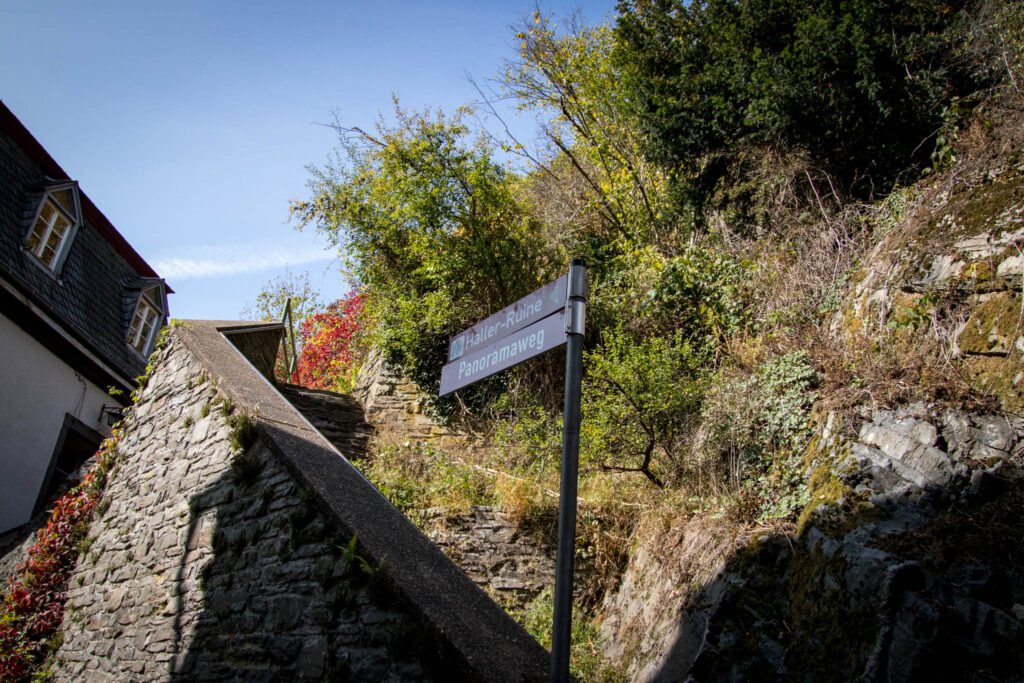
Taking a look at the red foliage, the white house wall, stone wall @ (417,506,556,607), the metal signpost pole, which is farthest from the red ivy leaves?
the red foliage

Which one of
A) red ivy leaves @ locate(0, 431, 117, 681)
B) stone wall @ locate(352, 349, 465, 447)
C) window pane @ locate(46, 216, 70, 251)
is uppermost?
window pane @ locate(46, 216, 70, 251)

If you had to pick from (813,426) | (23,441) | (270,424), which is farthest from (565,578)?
(23,441)

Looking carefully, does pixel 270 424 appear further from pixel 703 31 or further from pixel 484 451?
pixel 703 31

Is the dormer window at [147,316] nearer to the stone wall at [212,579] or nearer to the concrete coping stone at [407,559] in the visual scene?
the stone wall at [212,579]

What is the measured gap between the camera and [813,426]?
5160 mm

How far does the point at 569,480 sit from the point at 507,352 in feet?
2.73

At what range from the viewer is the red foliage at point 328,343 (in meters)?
16.6

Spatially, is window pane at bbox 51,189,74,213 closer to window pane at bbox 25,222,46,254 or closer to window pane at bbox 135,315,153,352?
window pane at bbox 25,222,46,254

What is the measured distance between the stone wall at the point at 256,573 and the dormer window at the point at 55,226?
6411mm

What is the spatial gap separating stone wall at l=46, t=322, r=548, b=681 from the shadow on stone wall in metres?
0.01

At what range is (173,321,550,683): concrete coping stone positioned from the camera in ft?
9.32

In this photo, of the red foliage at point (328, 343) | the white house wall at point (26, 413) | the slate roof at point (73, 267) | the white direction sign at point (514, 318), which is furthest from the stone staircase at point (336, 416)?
the red foliage at point (328, 343)

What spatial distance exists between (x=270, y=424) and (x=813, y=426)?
4.54m

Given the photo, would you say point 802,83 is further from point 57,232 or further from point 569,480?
point 57,232
